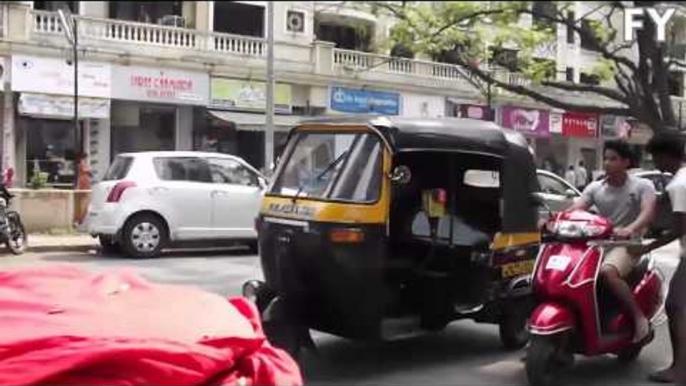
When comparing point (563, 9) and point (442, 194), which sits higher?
point (563, 9)

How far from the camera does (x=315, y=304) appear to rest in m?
6.62

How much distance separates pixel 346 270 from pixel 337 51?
1967 centimetres

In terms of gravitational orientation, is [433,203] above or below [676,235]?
above

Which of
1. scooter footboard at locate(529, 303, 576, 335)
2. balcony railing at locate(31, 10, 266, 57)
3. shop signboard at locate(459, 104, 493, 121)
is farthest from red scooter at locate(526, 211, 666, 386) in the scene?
balcony railing at locate(31, 10, 266, 57)

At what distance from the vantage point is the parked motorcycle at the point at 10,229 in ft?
45.1

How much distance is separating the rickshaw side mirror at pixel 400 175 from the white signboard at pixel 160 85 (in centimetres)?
1810

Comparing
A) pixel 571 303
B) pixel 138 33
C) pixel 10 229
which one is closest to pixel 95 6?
pixel 10 229

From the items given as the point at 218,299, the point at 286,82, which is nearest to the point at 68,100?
the point at 286,82

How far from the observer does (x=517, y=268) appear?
24.6 ft

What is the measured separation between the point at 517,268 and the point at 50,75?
1737 centimetres

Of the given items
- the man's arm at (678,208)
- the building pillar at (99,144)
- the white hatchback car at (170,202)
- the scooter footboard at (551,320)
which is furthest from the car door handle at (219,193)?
the building pillar at (99,144)

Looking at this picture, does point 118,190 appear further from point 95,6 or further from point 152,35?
point 152,35

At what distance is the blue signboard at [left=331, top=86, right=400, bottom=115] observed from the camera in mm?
27672

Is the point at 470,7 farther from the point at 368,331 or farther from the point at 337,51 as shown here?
the point at 337,51
